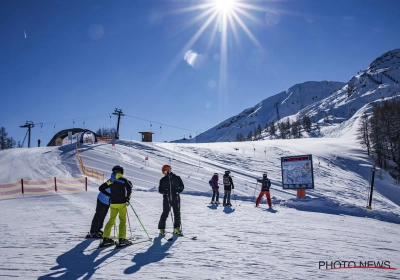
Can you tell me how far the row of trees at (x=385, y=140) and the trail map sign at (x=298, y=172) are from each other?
30.5m

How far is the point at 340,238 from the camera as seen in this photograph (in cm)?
801

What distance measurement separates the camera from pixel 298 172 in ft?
57.5

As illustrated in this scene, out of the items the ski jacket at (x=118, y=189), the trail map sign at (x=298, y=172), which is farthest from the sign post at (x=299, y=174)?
the ski jacket at (x=118, y=189)

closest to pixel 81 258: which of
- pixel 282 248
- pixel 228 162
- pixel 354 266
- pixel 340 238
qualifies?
pixel 282 248

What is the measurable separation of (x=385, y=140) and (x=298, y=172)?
116ft

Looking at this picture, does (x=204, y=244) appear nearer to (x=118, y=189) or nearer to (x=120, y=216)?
(x=120, y=216)

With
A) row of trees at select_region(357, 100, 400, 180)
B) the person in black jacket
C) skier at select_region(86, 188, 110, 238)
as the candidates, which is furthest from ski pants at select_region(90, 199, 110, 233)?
row of trees at select_region(357, 100, 400, 180)

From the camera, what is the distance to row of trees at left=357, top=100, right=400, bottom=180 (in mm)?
42312

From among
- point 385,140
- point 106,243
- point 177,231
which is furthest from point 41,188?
point 385,140

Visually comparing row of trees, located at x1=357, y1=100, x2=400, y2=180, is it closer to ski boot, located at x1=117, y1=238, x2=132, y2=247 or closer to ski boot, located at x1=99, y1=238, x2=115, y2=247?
ski boot, located at x1=117, y1=238, x2=132, y2=247

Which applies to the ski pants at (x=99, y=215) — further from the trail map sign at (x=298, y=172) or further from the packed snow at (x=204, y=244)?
the trail map sign at (x=298, y=172)

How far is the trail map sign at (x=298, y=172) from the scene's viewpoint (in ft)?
55.7

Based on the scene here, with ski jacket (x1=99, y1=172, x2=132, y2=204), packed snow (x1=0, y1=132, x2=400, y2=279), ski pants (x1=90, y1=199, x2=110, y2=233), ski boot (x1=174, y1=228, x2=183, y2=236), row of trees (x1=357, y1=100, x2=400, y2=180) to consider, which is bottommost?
packed snow (x1=0, y1=132, x2=400, y2=279)

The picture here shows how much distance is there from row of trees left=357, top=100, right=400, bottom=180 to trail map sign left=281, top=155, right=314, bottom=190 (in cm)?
3053
